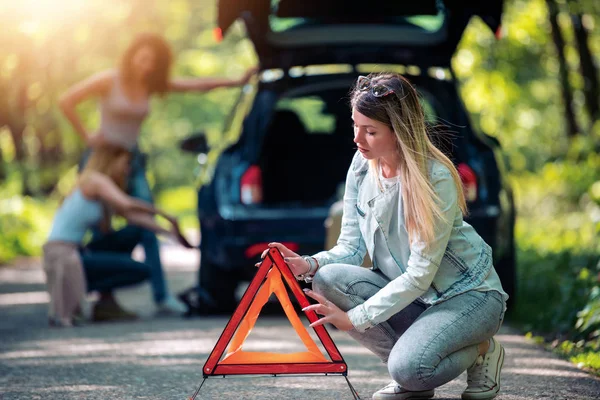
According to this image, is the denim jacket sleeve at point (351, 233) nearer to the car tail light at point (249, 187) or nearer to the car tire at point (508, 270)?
the car tail light at point (249, 187)

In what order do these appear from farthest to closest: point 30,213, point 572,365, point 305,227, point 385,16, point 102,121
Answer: point 30,213, point 102,121, point 385,16, point 305,227, point 572,365

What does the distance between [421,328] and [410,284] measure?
7.7 inches

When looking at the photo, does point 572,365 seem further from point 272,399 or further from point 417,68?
point 417,68

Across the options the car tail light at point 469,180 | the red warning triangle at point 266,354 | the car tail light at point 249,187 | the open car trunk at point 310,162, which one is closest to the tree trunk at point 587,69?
the open car trunk at point 310,162

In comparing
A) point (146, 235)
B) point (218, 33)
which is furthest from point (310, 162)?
point (218, 33)

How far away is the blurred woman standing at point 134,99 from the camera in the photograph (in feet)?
30.6

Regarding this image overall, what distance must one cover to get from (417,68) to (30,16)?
8.58 meters

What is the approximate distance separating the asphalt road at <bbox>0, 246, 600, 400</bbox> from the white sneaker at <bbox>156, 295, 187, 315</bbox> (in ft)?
0.69

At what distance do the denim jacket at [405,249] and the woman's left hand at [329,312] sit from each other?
46mm

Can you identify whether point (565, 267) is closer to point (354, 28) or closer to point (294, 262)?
point (354, 28)

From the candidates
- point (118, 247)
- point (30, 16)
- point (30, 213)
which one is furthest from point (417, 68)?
point (30, 213)

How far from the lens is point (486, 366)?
15.3 ft

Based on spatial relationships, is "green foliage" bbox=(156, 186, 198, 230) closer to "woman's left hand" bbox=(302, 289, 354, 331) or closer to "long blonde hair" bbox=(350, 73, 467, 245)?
"long blonde hair" bbox=(350, 73, 467, 245)

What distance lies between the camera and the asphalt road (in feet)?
17.1
